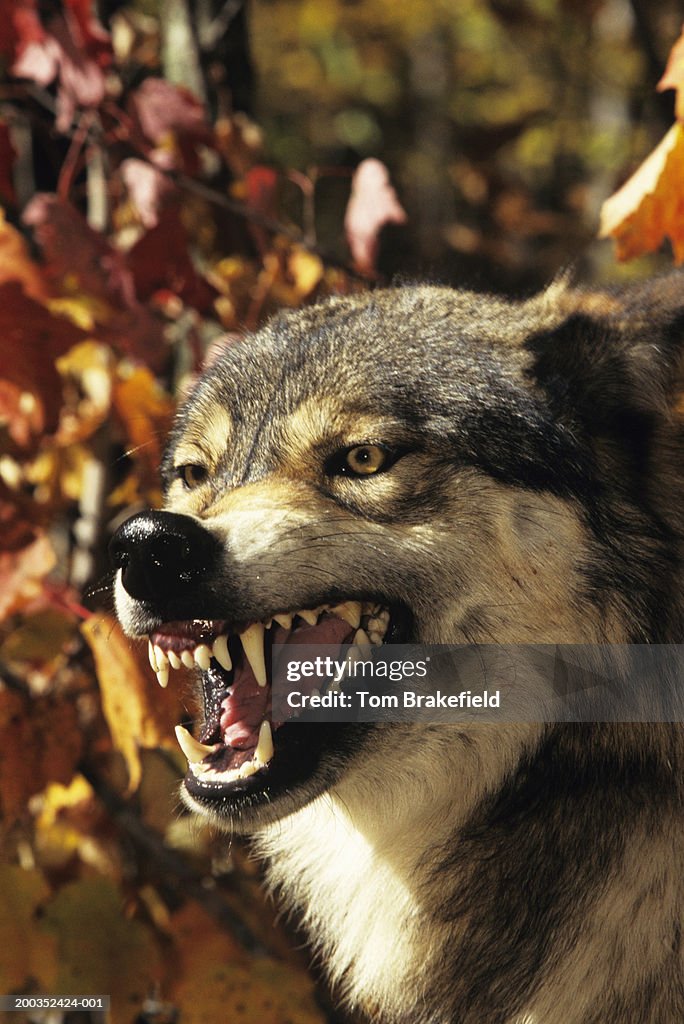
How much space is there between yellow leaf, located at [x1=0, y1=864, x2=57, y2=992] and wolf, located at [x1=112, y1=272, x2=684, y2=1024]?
0.96m

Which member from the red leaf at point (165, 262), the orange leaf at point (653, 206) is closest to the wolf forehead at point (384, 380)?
the orange leaf at point (653, 206)

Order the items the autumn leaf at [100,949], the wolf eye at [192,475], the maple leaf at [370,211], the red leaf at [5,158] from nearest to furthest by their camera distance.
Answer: the wolf eye at [192,475] < the autumn leaf at [100,949] < the maple leaf at [370,211] < the red leaf at [5,158]

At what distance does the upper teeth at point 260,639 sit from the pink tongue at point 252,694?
0.03m

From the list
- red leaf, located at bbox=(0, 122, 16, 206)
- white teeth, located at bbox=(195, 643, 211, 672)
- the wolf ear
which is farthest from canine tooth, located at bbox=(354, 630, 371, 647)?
red leaf, located at bbox=(0, 122, 16, 206)

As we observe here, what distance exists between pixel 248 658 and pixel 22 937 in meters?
1.23

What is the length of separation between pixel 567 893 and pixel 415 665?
542 millimetres

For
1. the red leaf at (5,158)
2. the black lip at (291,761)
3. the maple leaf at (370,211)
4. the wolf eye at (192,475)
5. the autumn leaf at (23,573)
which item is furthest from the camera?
the red leaf at (5,158)

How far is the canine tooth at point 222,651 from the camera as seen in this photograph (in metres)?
2.39

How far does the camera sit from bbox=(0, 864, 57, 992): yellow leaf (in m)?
3.06

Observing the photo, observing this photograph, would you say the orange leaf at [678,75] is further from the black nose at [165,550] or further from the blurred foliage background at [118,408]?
A: the black nose at [165,550]

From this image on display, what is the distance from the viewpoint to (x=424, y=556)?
2344mm

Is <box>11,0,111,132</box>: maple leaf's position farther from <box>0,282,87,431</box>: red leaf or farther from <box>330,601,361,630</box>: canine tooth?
<box>330,601,361,630</box>: canine tooth

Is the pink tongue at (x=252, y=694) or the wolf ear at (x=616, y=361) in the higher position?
the wolf ear at (x=616, y=361)

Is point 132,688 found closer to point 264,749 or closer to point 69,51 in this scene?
point 264,749
